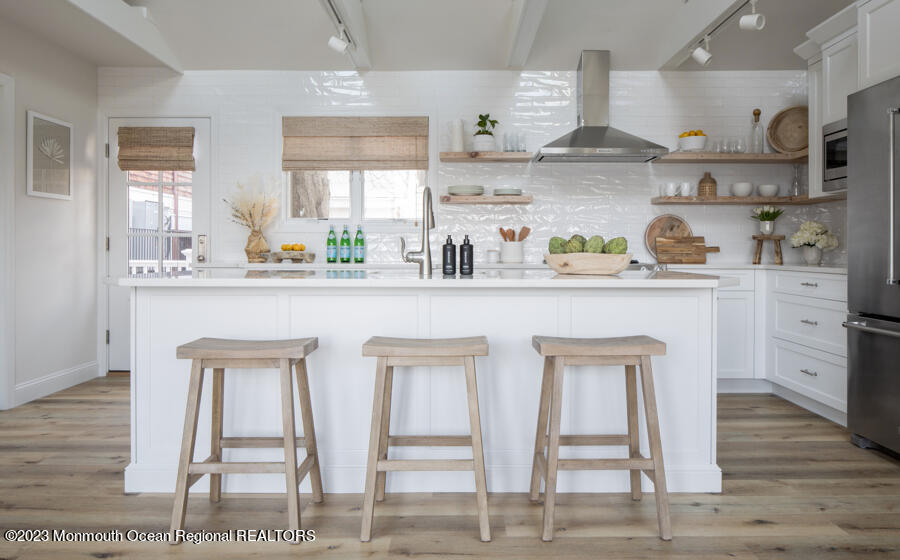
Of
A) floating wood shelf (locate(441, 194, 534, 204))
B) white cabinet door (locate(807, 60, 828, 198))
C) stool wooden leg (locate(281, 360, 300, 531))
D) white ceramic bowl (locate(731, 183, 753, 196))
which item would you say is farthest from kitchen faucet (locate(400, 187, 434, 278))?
white ceramic bowl (locate(731, 183, 753, 196))

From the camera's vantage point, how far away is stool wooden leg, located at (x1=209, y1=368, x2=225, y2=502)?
7.29 feet

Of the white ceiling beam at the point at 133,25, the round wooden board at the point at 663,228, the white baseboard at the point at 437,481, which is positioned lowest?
the white baseboard at the point at 437,481

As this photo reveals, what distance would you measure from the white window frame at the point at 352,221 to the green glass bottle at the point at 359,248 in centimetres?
10

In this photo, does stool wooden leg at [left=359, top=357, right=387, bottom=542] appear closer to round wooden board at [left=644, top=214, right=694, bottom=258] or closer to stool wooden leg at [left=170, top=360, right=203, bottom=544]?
stool wooden leg at [left=170, top=360, right=203, bottom=544]

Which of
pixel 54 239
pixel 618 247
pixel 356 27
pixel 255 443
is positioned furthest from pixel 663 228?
pixel 54 239

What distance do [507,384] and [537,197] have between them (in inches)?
105

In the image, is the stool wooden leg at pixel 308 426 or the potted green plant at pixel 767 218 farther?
the potted green plant at pixel 767 218

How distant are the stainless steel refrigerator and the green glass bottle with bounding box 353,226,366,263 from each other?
11.0ft

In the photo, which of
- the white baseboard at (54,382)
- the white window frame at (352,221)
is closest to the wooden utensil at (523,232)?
the white window frame at (352,221)

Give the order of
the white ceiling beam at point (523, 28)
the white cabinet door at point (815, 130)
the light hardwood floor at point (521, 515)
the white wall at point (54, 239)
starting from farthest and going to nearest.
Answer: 1. the white cabinet door at point (815, 130)
2. the white wall at point (54, 239)
3. the white ceiling beam at point (523, 28)
4. the light hardwood floor at point (521, 515)

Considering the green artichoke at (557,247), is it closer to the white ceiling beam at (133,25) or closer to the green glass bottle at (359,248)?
the green glass bottle at (359,248)

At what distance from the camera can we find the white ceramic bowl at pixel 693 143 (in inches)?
174

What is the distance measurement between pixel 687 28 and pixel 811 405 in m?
2.70

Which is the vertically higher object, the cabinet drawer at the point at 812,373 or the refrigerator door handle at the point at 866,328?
the refrigerator door handle at the point at 866,328
